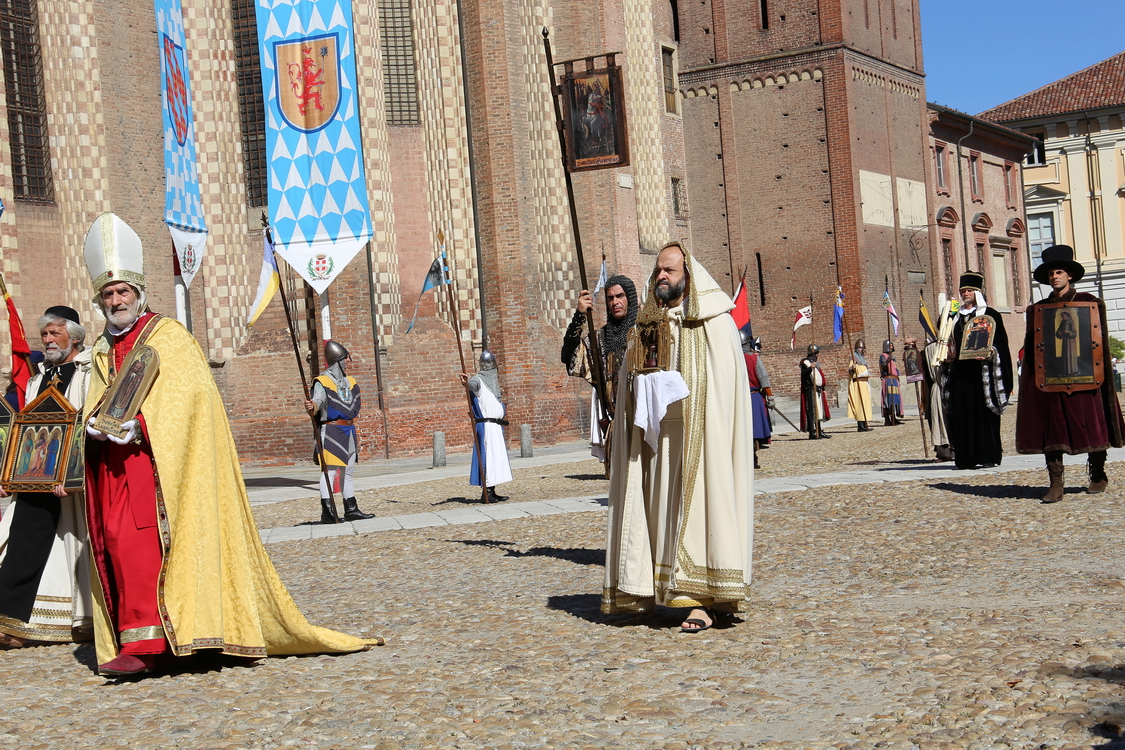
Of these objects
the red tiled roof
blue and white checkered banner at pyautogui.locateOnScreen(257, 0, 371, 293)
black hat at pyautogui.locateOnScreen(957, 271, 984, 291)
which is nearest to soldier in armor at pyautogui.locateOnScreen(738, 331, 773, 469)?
black hat at pyautogui.locateOnScreen(957, 271, 984, 291)

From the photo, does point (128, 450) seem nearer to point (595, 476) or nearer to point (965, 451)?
point (965, 451)

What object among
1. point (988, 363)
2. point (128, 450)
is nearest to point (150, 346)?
point (128, 450)

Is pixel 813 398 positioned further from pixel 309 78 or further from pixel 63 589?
pixel 63 589

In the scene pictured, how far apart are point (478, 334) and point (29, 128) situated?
8.49 metres

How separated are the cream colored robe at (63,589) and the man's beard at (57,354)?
276 mm

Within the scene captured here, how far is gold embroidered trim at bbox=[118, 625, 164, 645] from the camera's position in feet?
18.1

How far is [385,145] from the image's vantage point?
22234mm

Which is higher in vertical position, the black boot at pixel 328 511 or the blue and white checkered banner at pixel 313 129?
the blue and white checkered banner at pixel 313 129

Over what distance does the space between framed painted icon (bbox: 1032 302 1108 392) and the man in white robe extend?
295 inches

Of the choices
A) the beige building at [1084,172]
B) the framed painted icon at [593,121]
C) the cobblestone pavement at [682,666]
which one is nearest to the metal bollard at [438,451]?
the framed painted icon at [593,121]

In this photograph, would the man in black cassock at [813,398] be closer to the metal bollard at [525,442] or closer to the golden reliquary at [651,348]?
the metal bollard at [525,442]

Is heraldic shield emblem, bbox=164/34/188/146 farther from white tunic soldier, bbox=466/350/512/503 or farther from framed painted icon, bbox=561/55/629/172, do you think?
framed painted icon, bbox=561/55/629/172

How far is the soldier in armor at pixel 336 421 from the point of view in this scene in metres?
12.4

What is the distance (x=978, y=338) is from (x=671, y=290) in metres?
6.89
